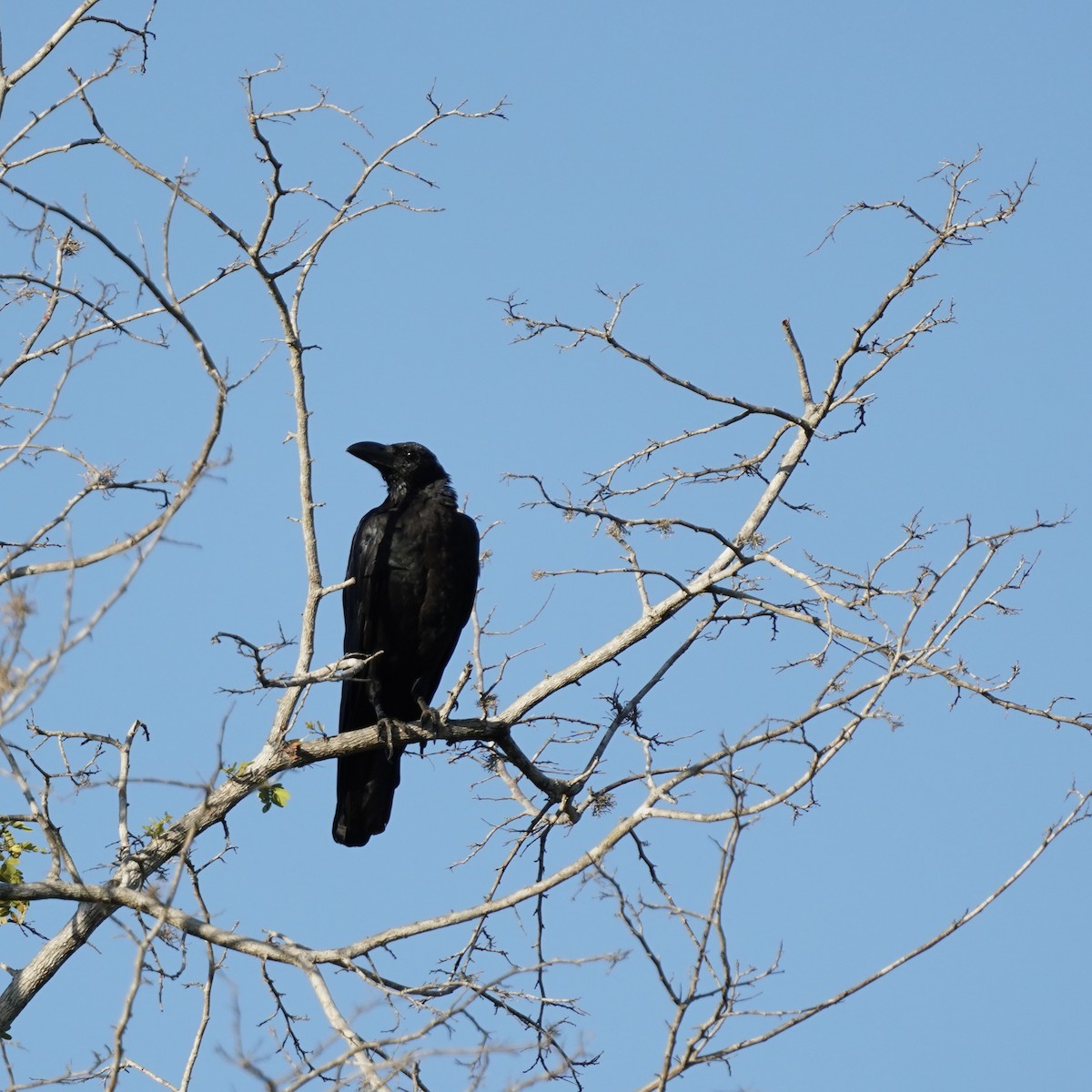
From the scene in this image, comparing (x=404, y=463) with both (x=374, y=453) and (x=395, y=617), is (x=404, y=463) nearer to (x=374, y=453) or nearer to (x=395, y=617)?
(x=374, y=453)

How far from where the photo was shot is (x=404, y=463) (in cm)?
779

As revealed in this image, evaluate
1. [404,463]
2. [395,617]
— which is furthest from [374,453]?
[395,617]

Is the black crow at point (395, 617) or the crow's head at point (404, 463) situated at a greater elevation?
the crow's head at point (404, 463)

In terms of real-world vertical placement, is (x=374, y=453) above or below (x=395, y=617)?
above

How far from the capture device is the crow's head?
7.75 meters

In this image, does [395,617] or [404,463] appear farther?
[404,463]

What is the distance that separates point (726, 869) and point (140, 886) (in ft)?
8.74

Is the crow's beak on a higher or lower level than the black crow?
higher

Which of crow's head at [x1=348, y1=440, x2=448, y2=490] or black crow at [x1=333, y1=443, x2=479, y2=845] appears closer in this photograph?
black crow at [x1=333, y1=443, x2=479, y2=845]

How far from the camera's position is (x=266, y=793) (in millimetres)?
5781

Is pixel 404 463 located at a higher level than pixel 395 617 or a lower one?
higher

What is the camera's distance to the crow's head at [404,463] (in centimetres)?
775

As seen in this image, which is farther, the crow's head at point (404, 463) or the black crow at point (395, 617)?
the crow's head at point (404, 463)

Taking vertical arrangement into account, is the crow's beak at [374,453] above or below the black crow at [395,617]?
above
